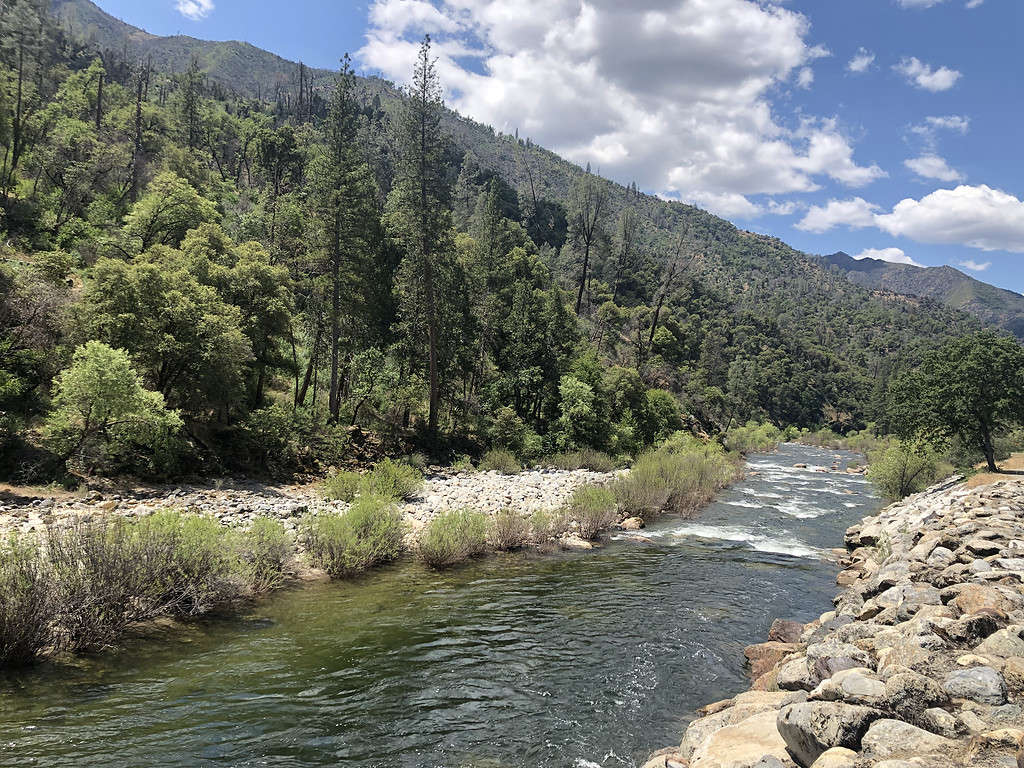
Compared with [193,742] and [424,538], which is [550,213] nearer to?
[424,538]

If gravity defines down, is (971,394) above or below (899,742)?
above

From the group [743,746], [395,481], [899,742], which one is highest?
[899,742]

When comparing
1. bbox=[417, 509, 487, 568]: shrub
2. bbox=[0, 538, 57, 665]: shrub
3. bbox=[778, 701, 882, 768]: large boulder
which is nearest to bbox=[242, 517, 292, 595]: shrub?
bbox=[0, 538, 57, 665]: shrub

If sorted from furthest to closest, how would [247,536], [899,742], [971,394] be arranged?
1. [971,394]
2. [247,536]
3. [899,742]

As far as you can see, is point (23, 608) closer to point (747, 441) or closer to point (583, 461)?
point (583, 461)

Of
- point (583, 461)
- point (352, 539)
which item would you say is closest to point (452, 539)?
point (352, 539)

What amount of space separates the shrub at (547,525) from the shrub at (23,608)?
42.4 ft

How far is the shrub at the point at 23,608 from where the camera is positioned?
7703mm

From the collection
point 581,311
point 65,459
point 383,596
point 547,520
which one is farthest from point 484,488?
point 581,311

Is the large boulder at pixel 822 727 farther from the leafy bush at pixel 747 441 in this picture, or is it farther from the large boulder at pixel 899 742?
the leafy bush at pixel 747 441

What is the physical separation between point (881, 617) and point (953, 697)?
4.17 meters

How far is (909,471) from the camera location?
28703 mm

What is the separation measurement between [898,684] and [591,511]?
50.2 ft

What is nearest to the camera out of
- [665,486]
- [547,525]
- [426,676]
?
[426,676]
